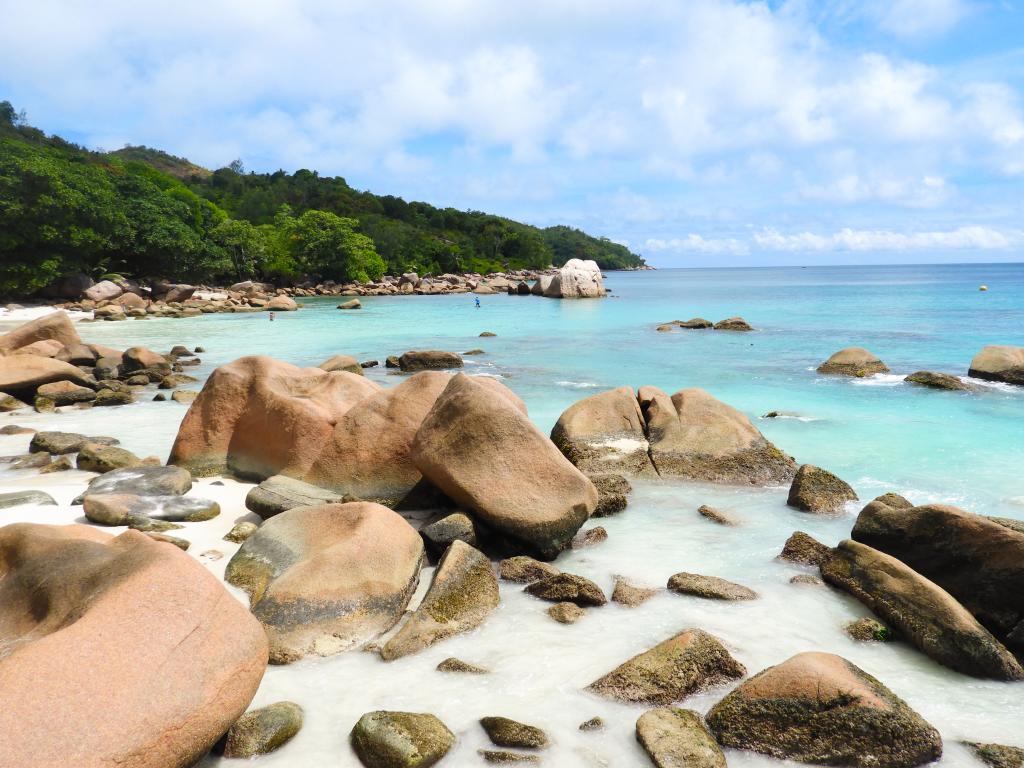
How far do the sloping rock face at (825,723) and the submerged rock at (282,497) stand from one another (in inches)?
174

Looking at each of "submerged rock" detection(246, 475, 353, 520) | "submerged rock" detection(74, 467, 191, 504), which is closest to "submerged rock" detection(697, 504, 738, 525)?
"submerged rock" detection(246, 475, 353, 520)

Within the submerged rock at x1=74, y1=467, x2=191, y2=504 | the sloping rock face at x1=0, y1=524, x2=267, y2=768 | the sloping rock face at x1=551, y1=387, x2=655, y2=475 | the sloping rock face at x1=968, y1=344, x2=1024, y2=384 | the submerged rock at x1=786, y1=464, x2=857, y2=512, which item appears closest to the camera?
the sloping rock face at x1=0, y1=524, x2=267, y2=768

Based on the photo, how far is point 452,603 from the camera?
532 centimetres

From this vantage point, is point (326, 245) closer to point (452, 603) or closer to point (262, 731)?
point (452, 603)

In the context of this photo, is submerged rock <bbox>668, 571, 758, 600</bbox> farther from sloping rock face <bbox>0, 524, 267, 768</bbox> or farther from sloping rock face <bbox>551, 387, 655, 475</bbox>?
sloping rock face <bbox>0, 524, 267, 768</bbox>

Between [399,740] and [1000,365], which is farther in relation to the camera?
[1000,365]

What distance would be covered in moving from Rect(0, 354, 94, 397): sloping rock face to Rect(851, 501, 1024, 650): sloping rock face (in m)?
16.1

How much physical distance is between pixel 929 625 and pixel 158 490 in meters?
7.34

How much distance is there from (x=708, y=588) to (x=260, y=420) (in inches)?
227

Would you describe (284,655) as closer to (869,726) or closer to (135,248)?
(869,726)

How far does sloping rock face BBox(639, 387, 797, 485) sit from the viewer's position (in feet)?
30.0

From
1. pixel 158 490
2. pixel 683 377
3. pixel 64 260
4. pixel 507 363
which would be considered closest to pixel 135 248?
pixel 64 260

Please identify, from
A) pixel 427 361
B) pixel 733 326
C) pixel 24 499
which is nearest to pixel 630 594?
pixel 24 499

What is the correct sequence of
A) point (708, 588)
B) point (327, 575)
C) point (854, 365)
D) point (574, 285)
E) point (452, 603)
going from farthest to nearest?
1. point (574, 285)
2. point (854, 365)
3. point (708, 588)
4. point (452, 603)
5. point (327, 575)
